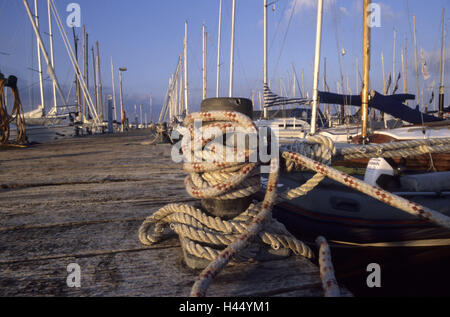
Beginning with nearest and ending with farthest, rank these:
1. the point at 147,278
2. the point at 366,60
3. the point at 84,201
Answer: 1. the point at 147,278
2. the point at 84,201
3. the point at 366,60

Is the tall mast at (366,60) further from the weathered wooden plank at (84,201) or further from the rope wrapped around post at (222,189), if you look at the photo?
the rope wrapped around post at (222,189)

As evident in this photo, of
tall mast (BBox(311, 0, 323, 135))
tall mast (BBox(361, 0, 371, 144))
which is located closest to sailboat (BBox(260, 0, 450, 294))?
tall mast (BBox(361, 0, 371, 144))

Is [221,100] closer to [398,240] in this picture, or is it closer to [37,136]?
[398,240]

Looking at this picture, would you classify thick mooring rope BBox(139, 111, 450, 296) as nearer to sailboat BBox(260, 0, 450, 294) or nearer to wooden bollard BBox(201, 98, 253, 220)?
wooden bollard BBox(201, 98, 253, 220)

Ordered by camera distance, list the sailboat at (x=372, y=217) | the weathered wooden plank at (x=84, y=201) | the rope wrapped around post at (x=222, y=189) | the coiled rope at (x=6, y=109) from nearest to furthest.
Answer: the rope wrapped around post at (x=222, y=189)
the weathered wooden plank at (x=84, y=201)
the sailboat at (x=372, y=217)
the coiled rope at (x=6, y=109)

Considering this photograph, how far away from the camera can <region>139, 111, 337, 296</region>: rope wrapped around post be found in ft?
3.22

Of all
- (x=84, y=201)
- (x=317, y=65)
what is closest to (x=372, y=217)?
(x=84, y=201)

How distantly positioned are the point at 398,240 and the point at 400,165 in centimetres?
129

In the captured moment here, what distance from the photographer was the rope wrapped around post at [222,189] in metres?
0.98

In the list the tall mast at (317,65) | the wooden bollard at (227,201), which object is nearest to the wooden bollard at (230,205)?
the wooden bollard at (227,201)

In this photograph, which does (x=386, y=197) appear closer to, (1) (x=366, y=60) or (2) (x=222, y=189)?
(2) (x=222, y=189)

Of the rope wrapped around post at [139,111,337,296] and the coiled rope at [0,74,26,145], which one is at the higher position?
the coiled rope at [0,74,26,145]

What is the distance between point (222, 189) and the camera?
0.99 metres
